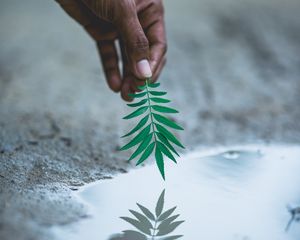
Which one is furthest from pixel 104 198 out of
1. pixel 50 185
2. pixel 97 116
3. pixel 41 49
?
pixel 41 49

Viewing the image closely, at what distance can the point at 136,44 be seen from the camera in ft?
6.44

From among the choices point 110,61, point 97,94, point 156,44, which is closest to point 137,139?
point 156,44

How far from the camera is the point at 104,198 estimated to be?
1939mm

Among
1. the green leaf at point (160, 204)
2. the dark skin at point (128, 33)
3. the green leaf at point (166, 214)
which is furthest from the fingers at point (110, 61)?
the green leaf at point (166, 214)

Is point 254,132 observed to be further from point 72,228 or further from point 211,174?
point 72,228

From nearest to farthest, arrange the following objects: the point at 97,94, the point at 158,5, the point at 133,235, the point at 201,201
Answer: the point at 133,235 < the point at 201,201 < the point at 158,5 < the point at 97,94

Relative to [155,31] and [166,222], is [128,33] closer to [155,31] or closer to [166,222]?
[155,31]

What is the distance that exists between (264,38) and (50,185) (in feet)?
8.57

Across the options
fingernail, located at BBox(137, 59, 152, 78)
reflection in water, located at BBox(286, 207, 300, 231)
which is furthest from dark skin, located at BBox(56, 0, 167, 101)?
reflection in water, located at BBox(286, 207, 300, 231)

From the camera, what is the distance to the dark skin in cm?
198

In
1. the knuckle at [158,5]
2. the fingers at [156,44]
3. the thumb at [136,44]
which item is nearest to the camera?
the thumb at [136,44]

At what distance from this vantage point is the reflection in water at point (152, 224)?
170 centimetres

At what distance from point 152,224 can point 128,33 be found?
81 centimetres

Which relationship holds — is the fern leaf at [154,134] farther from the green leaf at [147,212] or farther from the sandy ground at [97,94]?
the sandy ground at [97,94]
